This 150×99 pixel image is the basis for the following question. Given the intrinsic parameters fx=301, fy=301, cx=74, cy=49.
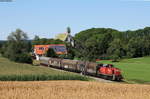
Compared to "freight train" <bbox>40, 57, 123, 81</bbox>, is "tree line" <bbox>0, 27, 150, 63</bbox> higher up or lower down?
higher up

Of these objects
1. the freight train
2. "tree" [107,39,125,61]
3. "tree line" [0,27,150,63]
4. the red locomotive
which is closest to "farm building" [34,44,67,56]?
"tree line" [0,27,150,63]

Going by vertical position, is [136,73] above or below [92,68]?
below

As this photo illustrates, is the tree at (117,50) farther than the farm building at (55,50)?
No

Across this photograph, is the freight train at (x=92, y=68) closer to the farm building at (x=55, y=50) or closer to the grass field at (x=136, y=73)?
the grass field at (x=136, y=73)

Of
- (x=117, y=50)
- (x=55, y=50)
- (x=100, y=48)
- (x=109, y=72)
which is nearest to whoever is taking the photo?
(x=109, y=72)

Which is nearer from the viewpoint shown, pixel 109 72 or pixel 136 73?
pixel 109 72

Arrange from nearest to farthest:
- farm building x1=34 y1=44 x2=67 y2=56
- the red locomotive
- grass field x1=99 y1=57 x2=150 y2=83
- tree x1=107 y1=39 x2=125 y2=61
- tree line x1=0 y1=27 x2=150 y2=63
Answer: the red locomotive, grass field x1=99 y1=57 x2=150 y2=83, tree line x1=0 y1=27 x2=150 y2=63, tree x1=107 y1=39 x2=125 y2=61, farm building x1=34 y1=44 x2=67 y2=56

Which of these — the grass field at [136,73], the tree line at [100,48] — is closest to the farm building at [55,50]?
the tree line at [100,48]

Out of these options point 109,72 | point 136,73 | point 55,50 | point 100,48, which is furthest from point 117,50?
point 109,72

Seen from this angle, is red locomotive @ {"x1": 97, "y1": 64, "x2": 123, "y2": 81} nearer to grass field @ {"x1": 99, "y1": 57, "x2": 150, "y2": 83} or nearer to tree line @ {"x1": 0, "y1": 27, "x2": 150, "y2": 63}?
grass field @ {"x1": 99, "y1": 57, "x2": 150, "y2": 83}

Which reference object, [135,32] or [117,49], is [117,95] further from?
[135,32]

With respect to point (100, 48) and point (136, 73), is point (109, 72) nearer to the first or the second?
point (136, 73)

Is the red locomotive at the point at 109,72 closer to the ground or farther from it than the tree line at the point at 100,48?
closer to the ground

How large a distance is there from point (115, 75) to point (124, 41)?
93.7 meters
